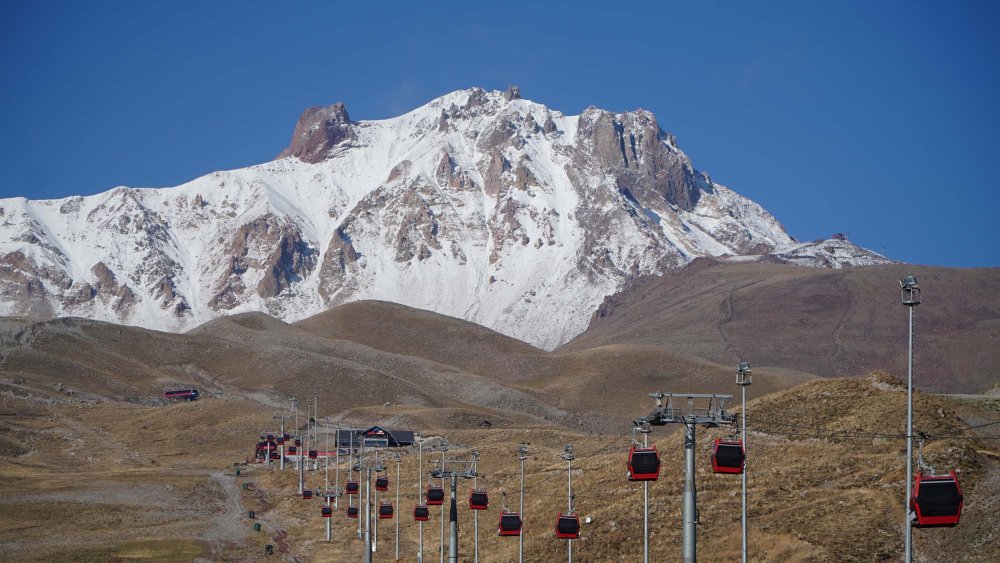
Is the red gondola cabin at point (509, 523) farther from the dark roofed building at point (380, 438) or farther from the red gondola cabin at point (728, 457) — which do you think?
the dark roofed building at point (380, 438)

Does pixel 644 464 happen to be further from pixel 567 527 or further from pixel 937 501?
pixel 567 527

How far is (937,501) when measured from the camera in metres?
44.0

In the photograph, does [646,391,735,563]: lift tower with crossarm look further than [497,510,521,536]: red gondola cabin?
No

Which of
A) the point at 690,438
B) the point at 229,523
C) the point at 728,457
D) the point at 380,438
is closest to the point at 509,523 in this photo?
the point at 728,457

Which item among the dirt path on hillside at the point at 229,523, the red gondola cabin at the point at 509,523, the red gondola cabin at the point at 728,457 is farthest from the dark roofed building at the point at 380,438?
the red gondola cabin at the point at 728,457

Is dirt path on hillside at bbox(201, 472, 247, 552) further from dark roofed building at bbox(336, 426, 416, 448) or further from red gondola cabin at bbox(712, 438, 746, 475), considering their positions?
red gondola cabin at bbox(712, 438, 746, 475)

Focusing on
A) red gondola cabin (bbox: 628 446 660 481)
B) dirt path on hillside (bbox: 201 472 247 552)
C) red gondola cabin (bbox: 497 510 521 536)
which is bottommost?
dirt path on hillside (bbox: 201 472 247 552)

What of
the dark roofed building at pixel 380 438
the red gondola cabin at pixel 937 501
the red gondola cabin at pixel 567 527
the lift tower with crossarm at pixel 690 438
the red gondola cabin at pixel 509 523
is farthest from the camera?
the dark roofed building at pixel 380 438

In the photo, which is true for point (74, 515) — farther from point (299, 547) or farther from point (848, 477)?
point (848, 477)

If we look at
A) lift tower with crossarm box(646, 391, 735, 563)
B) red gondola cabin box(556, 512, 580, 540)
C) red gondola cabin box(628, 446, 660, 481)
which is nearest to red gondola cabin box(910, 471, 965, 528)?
lift tower with crossarm box(646, 391, 735, 563)

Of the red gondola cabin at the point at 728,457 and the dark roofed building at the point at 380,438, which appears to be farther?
the dark roofed building at the point at 380,438

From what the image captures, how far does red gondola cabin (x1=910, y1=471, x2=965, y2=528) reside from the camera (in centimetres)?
4403

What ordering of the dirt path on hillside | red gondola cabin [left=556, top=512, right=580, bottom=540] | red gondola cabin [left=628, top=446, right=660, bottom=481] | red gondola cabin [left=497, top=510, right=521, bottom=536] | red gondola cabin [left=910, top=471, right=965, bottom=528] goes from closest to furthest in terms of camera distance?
red gondola cabin [left=910, top=471, right=965, bottom=528] → red gondola cabin [left=628, top=446, right=660, bottom=481] → red gondola cabin [left=556, top=512, right=580, bottom=540] → red gondola cabin [left=497, top=510, right=521, bottom=536] → the dirt path on hillside

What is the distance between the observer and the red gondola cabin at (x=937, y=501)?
44.0 metres
